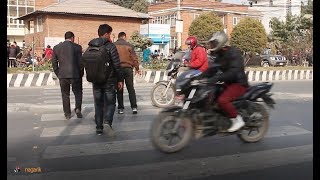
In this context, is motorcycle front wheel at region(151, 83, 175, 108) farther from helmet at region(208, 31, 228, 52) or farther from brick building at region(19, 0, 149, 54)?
brick building at region(19, 0, 149, 54)

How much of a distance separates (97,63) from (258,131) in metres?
2.74

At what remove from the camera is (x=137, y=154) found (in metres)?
5.97

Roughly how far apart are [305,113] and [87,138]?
521cm

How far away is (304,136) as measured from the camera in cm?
719

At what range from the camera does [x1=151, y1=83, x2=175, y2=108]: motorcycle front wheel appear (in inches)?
417

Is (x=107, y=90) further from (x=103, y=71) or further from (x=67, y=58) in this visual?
(x=67, y=58)

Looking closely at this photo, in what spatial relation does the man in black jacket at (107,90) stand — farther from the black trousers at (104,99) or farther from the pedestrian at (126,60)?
the pedestrian at (126,60)

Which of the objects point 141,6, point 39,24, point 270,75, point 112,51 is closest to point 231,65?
point 112,51

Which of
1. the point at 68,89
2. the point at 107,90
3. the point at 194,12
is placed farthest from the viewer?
the point at 194,12

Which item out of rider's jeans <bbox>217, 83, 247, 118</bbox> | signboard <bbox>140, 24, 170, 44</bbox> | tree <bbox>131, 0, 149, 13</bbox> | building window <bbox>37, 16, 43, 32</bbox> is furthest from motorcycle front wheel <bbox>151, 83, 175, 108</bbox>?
tree <bbox>131, 0, 149, 13</bbox>

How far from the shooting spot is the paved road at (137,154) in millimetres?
5090

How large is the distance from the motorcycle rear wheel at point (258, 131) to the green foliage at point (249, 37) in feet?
115

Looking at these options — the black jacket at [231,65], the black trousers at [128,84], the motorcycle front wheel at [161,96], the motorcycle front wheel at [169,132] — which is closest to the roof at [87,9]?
the motorcycle front wheel at [161,96]

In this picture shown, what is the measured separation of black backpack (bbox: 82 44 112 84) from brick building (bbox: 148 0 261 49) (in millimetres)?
46480
